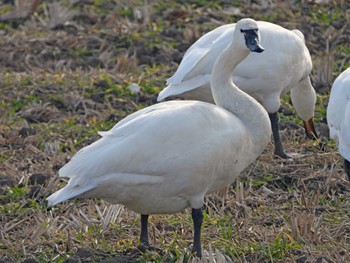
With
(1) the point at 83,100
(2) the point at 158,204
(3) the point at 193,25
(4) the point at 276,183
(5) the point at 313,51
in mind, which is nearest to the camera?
(2) the point at 158,204

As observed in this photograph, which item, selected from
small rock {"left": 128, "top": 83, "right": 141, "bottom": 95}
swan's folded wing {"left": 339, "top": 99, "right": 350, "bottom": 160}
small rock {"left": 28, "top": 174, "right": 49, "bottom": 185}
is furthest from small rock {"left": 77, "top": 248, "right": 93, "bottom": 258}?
small rock {"left": 128, "top": 83, "right": 141, "bottom": 95}

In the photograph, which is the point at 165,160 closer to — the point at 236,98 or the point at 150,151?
the point at 150,151

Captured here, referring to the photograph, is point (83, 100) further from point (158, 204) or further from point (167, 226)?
point (158, 204)

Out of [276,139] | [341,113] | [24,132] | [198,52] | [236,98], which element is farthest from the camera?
[24,132]

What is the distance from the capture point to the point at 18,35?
34.9ft

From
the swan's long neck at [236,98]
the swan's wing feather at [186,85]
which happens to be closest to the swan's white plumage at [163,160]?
the swan's long neck at [236,98]

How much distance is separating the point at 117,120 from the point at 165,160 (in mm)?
3099

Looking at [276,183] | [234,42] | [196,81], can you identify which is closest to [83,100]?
[196,81]

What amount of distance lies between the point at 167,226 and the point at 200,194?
0.72 metres

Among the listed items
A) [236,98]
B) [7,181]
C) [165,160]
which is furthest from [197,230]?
[7,181]

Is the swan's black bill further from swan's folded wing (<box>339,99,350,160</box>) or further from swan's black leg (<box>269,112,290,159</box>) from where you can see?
swan's black leg (<box>269,112,290,159</box>)

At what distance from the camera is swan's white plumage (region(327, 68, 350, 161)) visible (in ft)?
21.1

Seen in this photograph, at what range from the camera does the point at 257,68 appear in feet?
24.7

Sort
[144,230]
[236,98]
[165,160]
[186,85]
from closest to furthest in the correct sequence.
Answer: [165,160]
[144,230]
[236,98]
[186,85]
